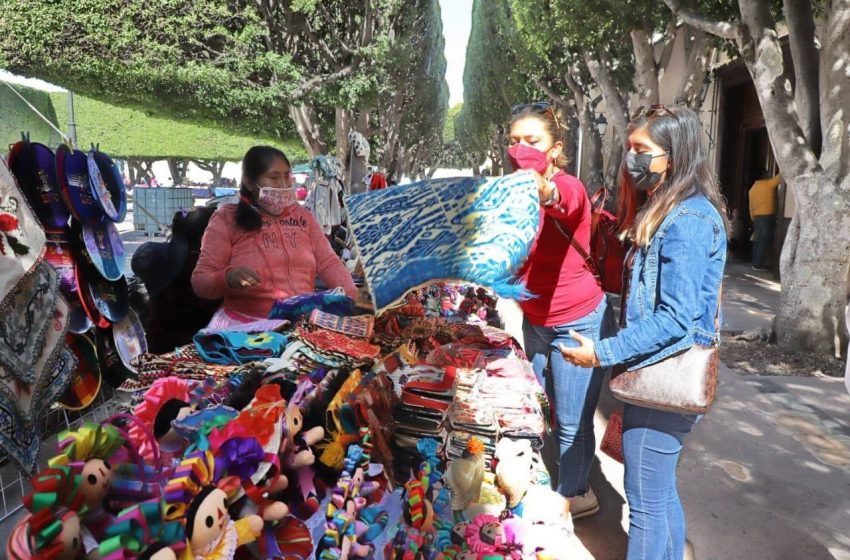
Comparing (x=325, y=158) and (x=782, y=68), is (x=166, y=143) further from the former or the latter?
(x=782, y=68)

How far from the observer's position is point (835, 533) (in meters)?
2.95

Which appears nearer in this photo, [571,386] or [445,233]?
[445,233]

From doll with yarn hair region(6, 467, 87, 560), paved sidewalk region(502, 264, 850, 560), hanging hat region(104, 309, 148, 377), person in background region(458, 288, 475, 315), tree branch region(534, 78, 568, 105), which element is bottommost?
paved sidewalk region(502, 264, 850, 560)

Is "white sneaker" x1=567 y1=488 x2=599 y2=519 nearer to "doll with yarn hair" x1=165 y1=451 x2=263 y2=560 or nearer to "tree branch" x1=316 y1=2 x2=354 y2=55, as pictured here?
"doll with yarn hair" x1=165 y1=451 x2=263 y2=560

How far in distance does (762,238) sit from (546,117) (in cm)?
1106

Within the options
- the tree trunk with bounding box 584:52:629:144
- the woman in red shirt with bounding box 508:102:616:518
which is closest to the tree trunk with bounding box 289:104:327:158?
the tree trunk with bounding box 584:52:629:144

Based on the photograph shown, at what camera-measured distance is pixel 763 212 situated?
11164 millimetres

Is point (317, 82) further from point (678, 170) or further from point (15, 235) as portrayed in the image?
point (678, 170)

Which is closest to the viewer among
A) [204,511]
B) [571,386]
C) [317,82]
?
[204,511]

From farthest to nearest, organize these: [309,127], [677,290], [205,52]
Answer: [309,127], [205,52], [677,290]

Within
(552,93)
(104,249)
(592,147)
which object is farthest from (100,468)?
(552,93)

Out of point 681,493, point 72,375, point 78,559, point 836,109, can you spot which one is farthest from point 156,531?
point 836,109

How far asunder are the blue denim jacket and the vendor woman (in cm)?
138

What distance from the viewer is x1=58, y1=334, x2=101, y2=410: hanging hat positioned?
2965mm
